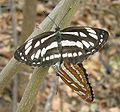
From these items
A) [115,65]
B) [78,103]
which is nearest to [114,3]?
[115,65]

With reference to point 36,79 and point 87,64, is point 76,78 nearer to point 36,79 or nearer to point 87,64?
point 36,79

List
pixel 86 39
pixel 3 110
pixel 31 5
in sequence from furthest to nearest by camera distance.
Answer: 1. pixel 3 110
2. pixel 31 5
3. pixel 86 39

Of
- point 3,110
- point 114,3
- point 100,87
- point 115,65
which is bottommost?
point 3,110

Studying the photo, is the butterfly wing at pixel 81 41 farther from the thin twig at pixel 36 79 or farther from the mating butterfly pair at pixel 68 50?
the thin twig at pixel 36 79

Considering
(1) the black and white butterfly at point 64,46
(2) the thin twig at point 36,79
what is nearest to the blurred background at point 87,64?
(1) the black and white butterfly at point 64,46

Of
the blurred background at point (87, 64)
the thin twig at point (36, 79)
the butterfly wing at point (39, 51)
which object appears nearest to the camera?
the thin twig at point (36, 79)

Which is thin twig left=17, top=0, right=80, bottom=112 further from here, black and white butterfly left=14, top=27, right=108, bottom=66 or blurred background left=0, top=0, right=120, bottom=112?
blurred background left=0, top=0, right=120, bottom=112

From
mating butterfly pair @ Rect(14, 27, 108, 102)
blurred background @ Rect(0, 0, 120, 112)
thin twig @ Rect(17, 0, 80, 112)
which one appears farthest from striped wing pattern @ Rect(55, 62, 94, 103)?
blurred background @ Rect(0, 0, 120, 112)

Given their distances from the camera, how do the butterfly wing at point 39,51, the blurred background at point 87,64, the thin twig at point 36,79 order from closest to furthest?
1. the thin twig at point 36,79
2. the butterfly wing at point 39,51
3. the blurred background at point 87,64

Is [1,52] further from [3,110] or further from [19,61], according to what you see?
[19,61]
